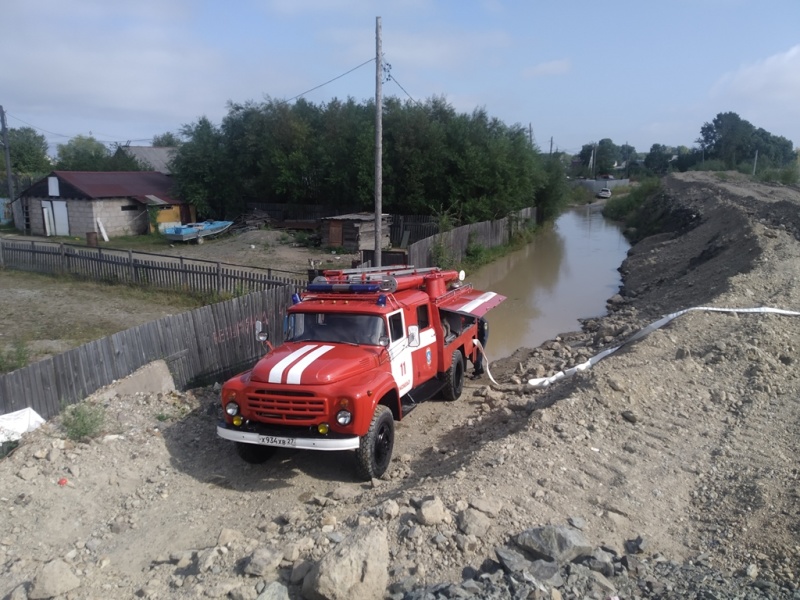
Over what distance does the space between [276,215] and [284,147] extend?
3.69m

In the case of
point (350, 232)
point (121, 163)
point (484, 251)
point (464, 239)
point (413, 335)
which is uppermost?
point (121, 163)

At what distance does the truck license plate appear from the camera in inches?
271

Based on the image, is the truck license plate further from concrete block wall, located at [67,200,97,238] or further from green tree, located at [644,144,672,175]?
green tree, located at [644,144,672,175]

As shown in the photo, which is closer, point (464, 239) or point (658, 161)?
point (464, 239)

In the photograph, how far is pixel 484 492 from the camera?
5.95 metres

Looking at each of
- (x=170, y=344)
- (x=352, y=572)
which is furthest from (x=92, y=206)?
(x=352, y=572)

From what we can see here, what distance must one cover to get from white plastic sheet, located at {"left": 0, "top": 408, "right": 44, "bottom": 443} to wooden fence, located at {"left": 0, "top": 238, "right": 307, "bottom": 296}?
18.9 ft

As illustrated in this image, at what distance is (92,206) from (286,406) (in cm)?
2816

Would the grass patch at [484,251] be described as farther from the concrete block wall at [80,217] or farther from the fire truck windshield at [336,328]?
the concrete block wall at [80,217]

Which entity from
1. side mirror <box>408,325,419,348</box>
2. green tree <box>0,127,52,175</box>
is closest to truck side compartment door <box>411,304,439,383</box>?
side mirror <box>408,325,419,348</box>

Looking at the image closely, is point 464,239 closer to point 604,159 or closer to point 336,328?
point 336,328

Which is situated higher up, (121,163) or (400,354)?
(121,163)

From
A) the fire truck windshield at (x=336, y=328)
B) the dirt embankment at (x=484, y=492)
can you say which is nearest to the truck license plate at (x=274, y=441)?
the dirt embankment at (x=484, y=492)

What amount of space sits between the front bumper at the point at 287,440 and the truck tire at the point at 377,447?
0.72 ft
